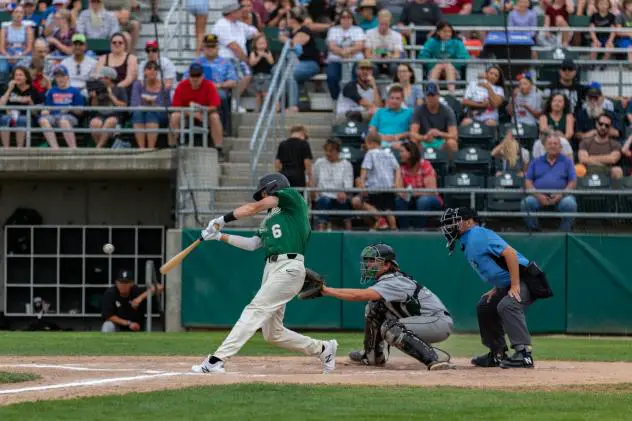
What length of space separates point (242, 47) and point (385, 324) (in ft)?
36.6

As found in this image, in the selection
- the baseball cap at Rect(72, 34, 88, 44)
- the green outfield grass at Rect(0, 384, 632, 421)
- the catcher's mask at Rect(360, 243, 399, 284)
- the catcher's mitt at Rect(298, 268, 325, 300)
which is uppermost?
the baseball cap at Rect(72, 34, 88, 44)

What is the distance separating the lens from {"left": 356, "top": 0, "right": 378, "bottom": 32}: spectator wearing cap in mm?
23453

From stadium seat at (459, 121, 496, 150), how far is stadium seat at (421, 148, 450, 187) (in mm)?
563

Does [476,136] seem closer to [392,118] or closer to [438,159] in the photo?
[438,159]

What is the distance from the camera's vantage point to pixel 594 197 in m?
20.2

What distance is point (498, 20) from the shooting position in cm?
2417

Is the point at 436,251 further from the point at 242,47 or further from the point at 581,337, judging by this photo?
the point at 242,47

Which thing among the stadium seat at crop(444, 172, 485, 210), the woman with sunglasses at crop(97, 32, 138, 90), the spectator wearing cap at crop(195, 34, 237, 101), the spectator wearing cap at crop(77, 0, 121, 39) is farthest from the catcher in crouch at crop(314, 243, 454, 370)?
the spectator wearing cap at crop(77, 0, 121, 39)

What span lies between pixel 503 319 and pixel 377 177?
7655 mm

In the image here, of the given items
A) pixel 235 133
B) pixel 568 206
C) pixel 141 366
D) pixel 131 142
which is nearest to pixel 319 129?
pixel 235 133

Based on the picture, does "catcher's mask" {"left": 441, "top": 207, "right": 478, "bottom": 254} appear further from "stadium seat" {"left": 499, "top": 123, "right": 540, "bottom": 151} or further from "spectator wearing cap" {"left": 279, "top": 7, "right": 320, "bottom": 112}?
"spectator wearing cap" {"left": 279, "top": 7, "right": 320, "bottom": 112}

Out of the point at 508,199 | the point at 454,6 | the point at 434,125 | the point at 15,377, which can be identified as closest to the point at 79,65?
the point at 434,125

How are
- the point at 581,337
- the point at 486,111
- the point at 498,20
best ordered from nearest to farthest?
1. the point at 581,337
2. the point at 486,111
3. the point at 498,20

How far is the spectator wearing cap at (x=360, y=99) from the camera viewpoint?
72.0 feet
